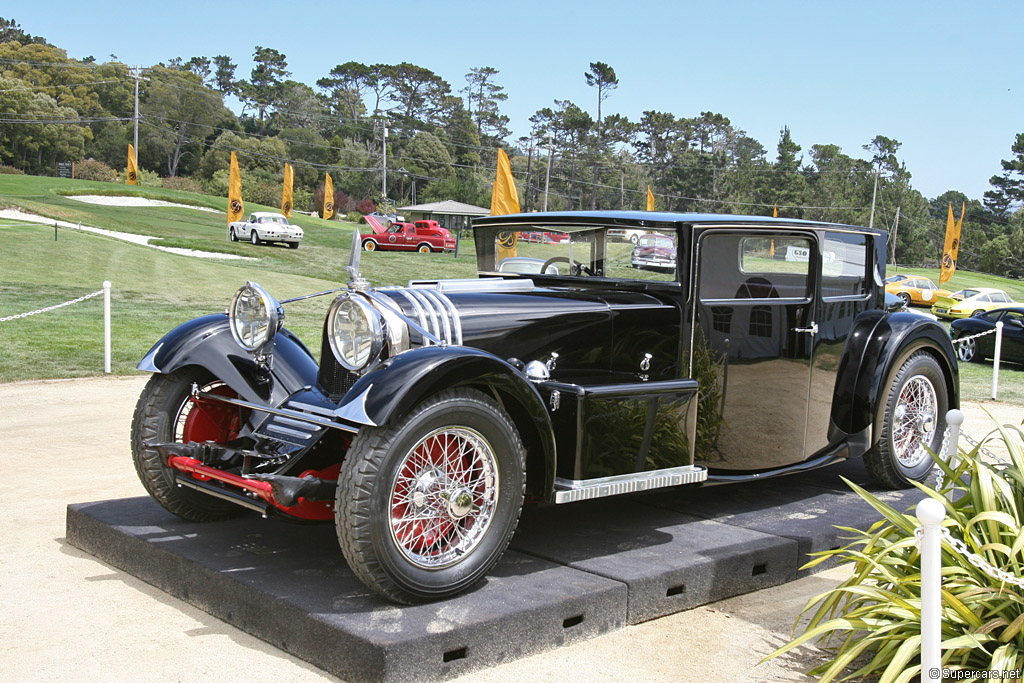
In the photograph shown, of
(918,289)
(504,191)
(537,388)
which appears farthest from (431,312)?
(918,289)

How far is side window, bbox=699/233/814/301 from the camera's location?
4.76 meters

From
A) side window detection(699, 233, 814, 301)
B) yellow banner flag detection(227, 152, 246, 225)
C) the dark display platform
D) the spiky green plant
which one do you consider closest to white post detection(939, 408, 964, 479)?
the spiky green plant

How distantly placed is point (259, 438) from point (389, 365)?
39.0 inches

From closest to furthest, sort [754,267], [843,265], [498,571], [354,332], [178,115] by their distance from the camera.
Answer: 1. [354,332]
2. [498,571]
3. [754,267]
4. [843,265]
5. [178,115]

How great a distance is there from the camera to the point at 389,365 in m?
3.49

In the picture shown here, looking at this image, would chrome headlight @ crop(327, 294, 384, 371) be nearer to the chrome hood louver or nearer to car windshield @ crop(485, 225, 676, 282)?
the chrome hood louver

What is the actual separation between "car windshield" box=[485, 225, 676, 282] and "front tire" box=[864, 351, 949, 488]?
5.79 feet

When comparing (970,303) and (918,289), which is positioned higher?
(918,289)

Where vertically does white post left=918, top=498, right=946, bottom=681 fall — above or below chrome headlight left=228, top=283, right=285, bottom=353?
below

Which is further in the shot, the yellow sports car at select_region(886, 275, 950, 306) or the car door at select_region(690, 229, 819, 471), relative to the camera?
the yellow sports car at select_region(886, 275, 950, 306)

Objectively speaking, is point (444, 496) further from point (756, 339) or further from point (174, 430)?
point (756, 339)

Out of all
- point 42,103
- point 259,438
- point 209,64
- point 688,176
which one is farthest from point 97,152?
point 259,438

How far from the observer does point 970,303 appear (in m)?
31.8

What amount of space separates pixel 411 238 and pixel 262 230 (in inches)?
276
